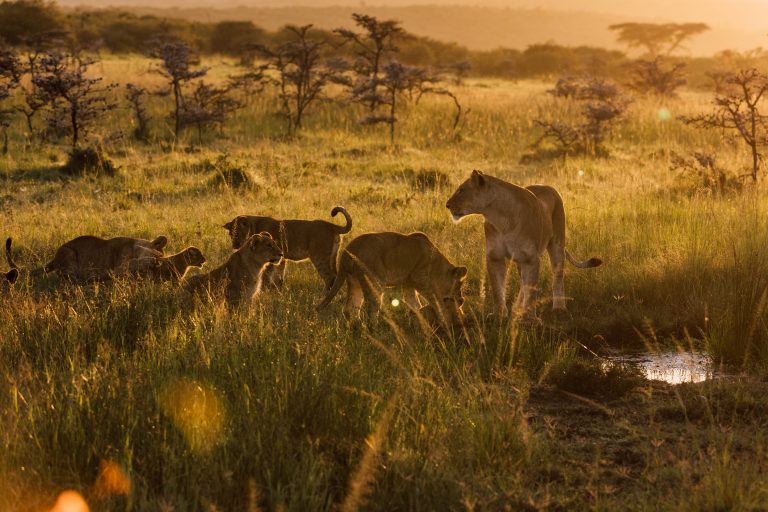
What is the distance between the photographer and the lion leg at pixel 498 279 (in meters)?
8.43

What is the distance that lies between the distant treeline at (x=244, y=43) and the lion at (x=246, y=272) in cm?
3382

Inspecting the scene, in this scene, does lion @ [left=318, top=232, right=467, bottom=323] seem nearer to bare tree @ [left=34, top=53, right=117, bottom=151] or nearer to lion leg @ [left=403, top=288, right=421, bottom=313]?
lion leg @ [left=403, top=288, right=421, bottom=313]

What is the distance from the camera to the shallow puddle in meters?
7.07

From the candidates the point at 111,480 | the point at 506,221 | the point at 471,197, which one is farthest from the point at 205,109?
the point at 111,480

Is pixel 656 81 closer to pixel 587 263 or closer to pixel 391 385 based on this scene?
pixel 587 263

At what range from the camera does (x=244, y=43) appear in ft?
142

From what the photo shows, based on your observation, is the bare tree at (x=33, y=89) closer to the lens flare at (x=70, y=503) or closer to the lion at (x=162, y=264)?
the lion at (x=162, y=264)

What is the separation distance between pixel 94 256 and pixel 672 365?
5.72 metres

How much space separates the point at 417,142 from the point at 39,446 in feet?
58.5

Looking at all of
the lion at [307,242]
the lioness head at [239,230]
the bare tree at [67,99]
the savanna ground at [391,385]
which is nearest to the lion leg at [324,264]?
the lion at [307,242]

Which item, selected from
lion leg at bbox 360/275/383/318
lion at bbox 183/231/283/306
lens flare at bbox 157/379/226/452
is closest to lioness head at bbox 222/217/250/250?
lion at bbox 183/231/283/306

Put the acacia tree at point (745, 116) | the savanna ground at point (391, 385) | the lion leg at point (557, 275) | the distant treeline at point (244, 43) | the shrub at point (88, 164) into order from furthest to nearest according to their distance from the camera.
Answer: the distant treeline at point (244, 43)
the shrub at point (88, 164)
the acacia tree at point (745, 116)
the lion leg at point (557, 275)
the savanna ground at point (391, 385)

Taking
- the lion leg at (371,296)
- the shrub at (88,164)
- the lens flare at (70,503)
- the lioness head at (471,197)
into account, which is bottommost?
the shrub at (88,164)

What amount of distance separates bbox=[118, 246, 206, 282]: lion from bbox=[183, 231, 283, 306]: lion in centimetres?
77
